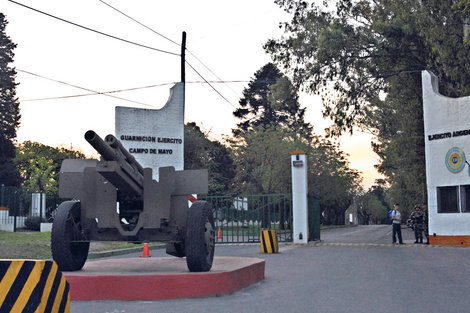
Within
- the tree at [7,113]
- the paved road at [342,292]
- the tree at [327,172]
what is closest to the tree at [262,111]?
the tree at [327,172]

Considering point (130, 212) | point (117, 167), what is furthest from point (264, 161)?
point (117, 167)

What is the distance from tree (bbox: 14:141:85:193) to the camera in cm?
6103

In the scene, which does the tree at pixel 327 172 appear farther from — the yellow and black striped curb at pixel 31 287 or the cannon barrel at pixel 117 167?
the yellow and black striped curb at pixel 31 287

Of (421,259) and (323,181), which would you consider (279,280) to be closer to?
(421,259)

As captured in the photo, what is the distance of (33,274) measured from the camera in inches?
198

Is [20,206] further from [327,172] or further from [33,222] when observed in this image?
[327,172]

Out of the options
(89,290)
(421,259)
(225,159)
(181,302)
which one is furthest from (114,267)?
(225,159)

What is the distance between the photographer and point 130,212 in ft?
31.1

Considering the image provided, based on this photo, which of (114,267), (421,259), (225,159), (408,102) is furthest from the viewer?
(225,159)

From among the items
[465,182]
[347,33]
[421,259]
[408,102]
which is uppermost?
[347,33]

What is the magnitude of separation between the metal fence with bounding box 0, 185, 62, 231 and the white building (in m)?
18.4

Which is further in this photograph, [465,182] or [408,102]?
[408,102]

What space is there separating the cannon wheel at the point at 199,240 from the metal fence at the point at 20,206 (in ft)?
72.0

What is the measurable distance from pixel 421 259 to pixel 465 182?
696 cm
